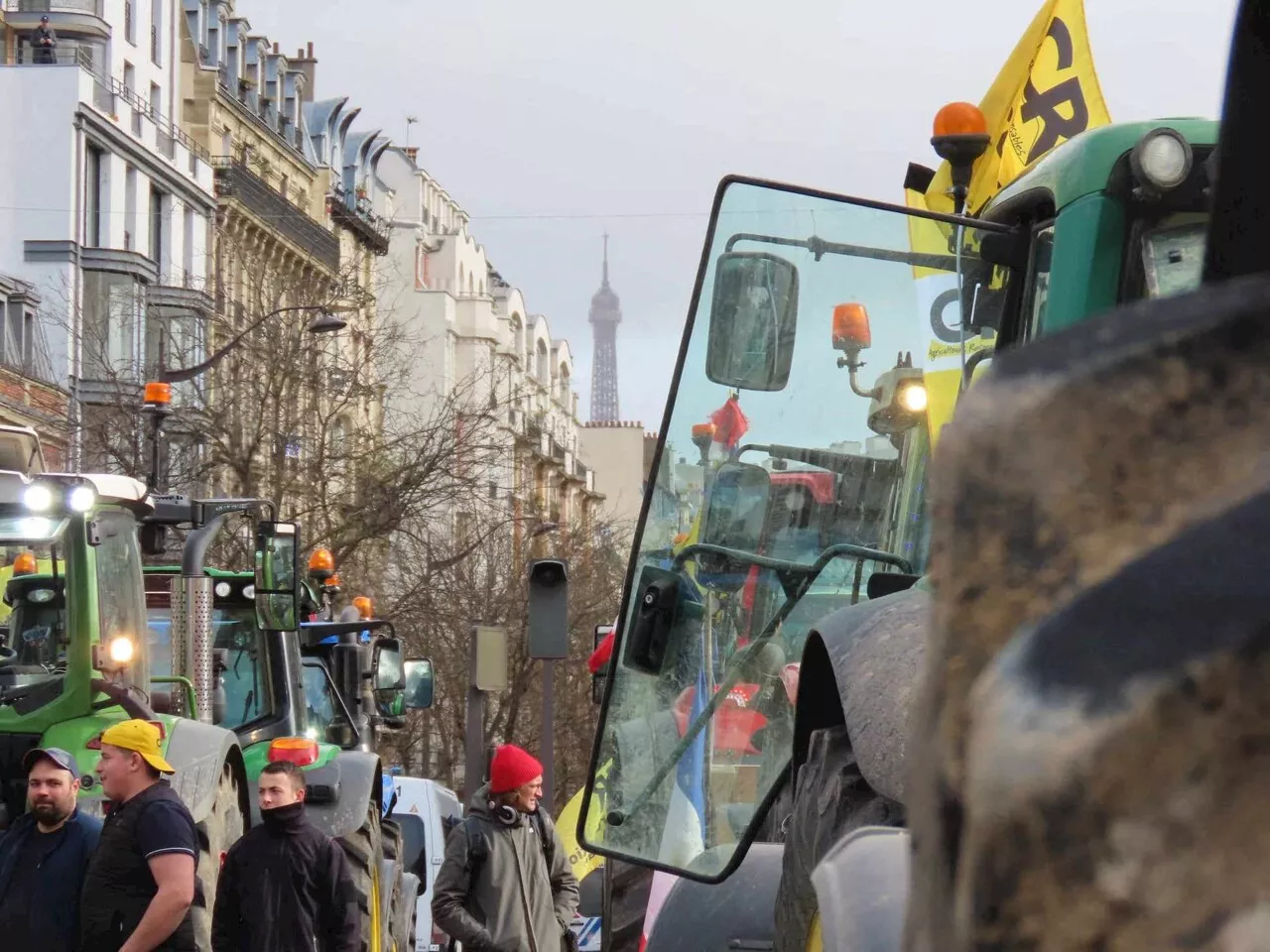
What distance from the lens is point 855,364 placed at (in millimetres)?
4754

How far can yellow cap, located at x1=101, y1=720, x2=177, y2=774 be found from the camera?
27.0 ft

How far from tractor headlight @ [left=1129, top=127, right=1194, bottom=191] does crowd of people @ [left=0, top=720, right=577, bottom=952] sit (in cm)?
549

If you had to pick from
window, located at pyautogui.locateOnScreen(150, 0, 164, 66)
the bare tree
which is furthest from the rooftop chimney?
the bare tree

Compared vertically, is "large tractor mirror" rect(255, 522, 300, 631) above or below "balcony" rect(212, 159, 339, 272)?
below

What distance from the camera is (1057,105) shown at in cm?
591

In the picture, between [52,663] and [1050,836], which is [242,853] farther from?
[1050,836]

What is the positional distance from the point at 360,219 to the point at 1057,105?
74.3 meters

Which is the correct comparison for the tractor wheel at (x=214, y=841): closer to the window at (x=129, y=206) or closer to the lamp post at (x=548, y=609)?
the lamp post at (x=548, y=609)

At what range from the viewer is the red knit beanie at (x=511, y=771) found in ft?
35.9

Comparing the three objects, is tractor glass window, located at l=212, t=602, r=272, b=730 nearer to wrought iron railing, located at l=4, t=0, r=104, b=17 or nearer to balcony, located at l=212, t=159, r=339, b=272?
wrought iron railing, located at l=4, t=0, r=104, b=17

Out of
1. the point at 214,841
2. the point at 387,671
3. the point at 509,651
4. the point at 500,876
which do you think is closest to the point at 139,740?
the point at 214,841

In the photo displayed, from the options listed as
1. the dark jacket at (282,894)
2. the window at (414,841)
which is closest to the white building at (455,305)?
the window at (414,841)

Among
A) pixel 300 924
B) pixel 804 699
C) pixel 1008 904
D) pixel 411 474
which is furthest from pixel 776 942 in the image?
pixel 411 474

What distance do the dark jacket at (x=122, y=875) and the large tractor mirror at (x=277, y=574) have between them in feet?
10.2
